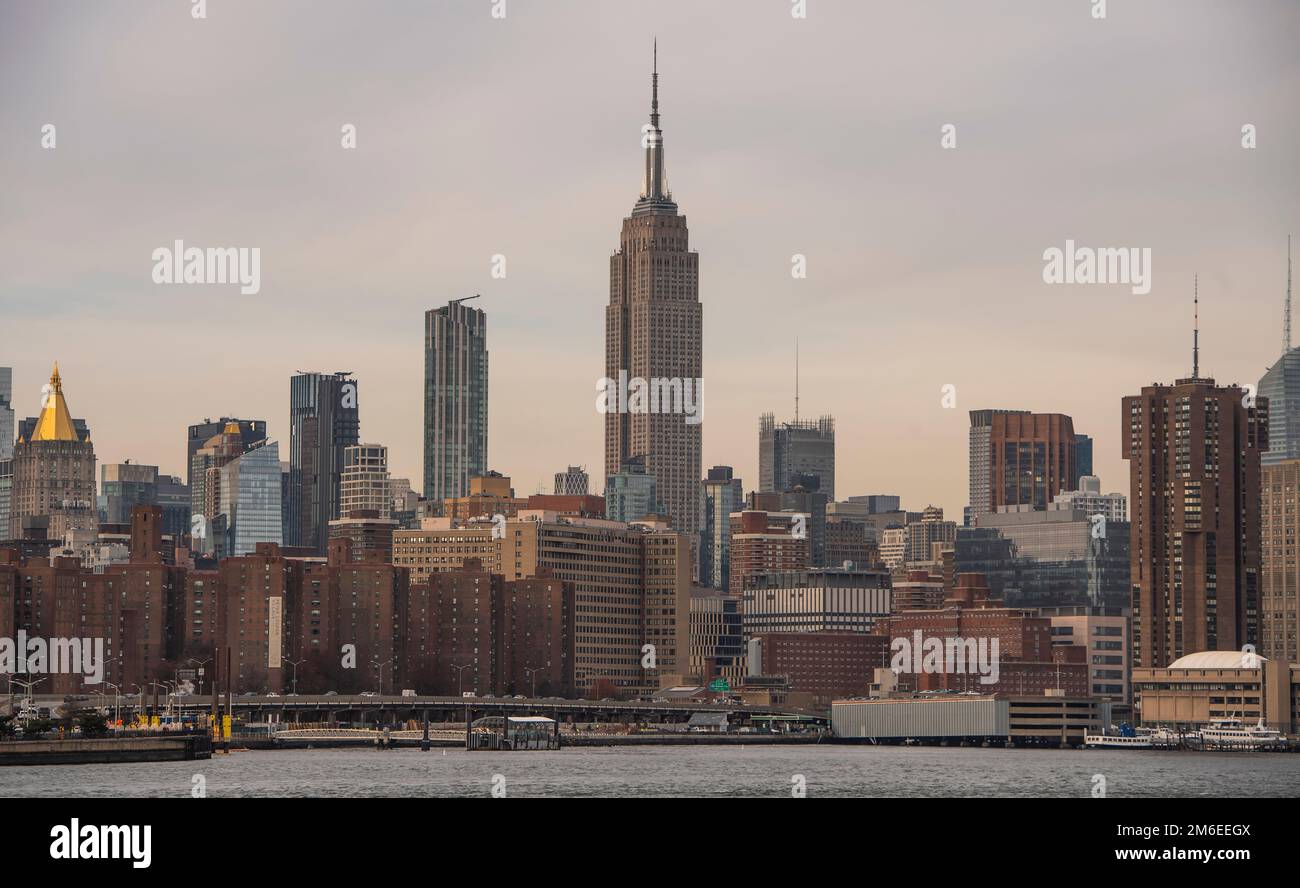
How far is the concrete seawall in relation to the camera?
5974 inches

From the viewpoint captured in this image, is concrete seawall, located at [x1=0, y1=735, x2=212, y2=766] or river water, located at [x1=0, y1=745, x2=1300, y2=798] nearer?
river water, located at [x1=0, y1=745, x2=1300, y2=798]

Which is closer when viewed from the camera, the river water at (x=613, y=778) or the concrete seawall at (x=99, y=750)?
the river water at (x=613, y=778)

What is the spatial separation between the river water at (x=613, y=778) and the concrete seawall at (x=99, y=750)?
907 mm

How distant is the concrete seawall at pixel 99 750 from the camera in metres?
152

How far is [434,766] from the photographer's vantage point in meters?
169

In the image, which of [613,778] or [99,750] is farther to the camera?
[99,750]

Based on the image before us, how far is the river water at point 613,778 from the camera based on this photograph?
122 metres

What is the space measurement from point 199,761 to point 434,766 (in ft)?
56.5

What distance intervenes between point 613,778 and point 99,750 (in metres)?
35.2

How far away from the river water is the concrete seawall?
0.91 meters

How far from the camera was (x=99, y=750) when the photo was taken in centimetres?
15688
